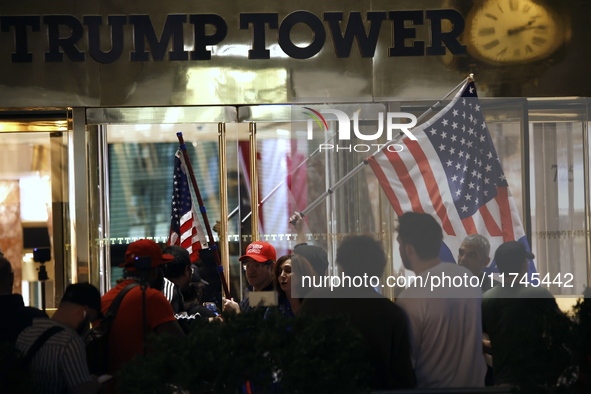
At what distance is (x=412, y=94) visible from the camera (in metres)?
Result: 10.4

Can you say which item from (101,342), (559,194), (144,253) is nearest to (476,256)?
(144,253)

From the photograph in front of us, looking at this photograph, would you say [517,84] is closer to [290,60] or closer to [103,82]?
[290,60]

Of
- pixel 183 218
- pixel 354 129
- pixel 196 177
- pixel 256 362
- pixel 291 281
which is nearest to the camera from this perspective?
pixel 256 362

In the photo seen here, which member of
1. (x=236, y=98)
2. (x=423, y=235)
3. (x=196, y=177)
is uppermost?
(x=236, y=98)

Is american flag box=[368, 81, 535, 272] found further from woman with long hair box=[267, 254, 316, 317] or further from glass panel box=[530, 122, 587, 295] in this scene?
glass panel box=[530, 122, 587, 295]

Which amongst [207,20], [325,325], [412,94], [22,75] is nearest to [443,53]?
[412,94]

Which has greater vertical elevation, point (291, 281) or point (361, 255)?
point (361, 255)

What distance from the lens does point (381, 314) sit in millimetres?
5363

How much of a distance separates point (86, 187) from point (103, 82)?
130 centimetres

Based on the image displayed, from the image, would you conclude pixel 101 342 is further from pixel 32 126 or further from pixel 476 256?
pixel 32 126

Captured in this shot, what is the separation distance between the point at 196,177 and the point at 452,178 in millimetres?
4493

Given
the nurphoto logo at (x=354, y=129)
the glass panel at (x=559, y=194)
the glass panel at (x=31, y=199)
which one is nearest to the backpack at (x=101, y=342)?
the nurphoto logo at (x=354, y=129)

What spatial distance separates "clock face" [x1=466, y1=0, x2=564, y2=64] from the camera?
10.4m

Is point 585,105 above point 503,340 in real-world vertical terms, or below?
above
